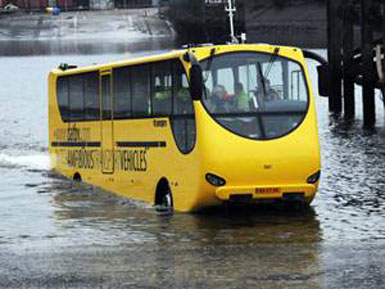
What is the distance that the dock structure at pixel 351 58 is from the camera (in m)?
34.4

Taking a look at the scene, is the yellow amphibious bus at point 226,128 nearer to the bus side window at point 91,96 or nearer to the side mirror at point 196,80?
the side mirror at point 196,80

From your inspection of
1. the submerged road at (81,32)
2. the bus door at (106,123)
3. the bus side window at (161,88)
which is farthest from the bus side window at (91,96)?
the submerged road at (81,32)

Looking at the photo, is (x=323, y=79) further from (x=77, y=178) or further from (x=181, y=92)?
(x=77, y=178)

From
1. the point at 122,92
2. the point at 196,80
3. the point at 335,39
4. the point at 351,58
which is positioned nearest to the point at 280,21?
the point at 335,39

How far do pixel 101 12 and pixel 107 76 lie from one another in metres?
116

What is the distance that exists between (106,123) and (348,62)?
1871 centimetres

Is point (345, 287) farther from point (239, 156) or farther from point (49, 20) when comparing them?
point (49, 20)

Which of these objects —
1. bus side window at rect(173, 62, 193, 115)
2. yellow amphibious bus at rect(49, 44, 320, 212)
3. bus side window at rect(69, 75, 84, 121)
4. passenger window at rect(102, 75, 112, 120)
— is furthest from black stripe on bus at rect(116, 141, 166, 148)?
bus side window at rect(69, 75, 84, 121)

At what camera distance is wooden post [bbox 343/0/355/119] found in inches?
1505

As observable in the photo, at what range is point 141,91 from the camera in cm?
1895

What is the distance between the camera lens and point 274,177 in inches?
644

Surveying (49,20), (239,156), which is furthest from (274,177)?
(49,20)

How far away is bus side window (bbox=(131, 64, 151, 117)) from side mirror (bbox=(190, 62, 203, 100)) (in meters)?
2.20

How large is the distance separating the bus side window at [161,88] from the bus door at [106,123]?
241 cm
